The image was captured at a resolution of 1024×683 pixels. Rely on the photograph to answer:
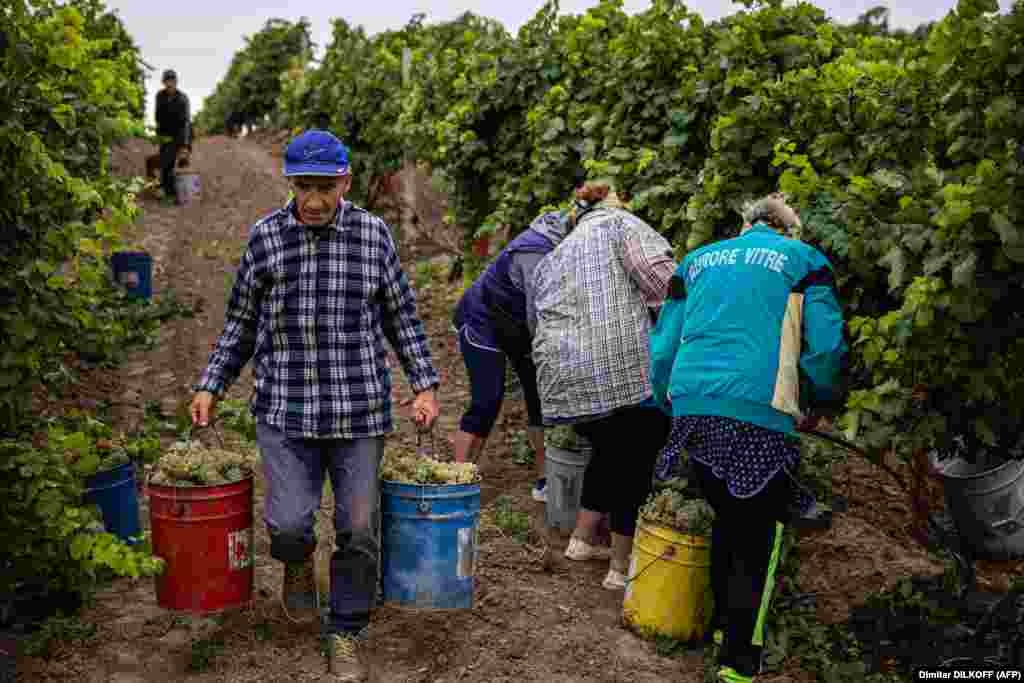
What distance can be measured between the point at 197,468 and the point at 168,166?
1411 cm

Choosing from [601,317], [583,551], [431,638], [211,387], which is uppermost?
[601,317]

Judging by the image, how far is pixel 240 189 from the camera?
19625mm

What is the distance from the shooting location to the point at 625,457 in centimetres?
517

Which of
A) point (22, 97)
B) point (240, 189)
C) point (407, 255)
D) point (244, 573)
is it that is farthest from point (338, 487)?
point (240, 189)

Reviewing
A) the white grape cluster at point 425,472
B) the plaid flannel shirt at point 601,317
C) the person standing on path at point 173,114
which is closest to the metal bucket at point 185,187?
the person standing on path at point 173,114

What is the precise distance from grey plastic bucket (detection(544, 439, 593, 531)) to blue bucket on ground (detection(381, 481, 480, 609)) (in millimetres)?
1362

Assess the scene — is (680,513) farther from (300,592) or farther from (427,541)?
(300,592)

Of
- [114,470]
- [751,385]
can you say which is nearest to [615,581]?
[751,385]

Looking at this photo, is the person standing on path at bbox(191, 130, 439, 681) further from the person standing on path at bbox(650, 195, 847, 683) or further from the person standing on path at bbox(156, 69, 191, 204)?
the person standing on path at bbox(156, 69, 191, 204)

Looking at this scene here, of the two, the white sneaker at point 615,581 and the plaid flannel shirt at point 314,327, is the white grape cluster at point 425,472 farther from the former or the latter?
the white sneaker at point 615,581

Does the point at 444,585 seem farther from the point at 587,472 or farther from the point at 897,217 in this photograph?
the point at 897,217

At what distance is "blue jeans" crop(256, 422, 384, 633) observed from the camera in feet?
14.0

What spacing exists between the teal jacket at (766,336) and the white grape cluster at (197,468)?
5.95 ft

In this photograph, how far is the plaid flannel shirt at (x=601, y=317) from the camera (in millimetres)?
4965
